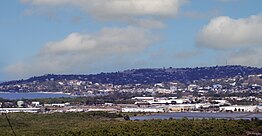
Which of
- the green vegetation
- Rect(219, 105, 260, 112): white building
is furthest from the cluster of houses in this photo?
the green vegetation

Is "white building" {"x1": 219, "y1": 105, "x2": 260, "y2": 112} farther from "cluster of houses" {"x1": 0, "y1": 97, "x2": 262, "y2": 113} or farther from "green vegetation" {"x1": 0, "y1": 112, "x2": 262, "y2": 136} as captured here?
"green vegetation" {"x1": 0, "y1": 112, "x2": 262, "y2": 136}

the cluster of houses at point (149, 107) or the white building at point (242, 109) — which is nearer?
the white building at point (242, 109)

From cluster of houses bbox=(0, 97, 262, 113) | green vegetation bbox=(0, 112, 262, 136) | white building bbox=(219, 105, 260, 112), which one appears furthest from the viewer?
cluster of houses bbox=(0, 97, 262, 113)

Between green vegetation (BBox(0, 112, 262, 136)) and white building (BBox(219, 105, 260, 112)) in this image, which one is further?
white building (BBox(219, 105, 260, 112))

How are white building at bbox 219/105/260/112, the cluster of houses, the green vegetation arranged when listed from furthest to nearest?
the cluster of houses, white building at bbox 219/105/260/112, the green vegetation

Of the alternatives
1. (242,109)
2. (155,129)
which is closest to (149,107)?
(242,109)

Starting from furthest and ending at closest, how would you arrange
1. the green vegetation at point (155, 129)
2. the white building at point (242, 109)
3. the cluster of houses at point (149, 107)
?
1. the cluster of houses at point (149, 107)
2. the white building at point (242, 109)
3. the green vegetation at point (155, 129)

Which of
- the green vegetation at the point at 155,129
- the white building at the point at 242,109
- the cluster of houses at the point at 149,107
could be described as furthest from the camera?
the cluster of houses at the point at 149,107

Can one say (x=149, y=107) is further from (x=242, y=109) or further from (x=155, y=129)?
(x=155, y=129)

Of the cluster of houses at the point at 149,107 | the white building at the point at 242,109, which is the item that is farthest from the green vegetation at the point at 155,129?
the white building at the point at 242,109

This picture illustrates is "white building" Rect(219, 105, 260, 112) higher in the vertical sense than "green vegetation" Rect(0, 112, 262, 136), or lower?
lower

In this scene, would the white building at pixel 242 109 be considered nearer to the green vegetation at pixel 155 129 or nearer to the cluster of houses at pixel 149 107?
the cluster of houses at pixel 149 107
